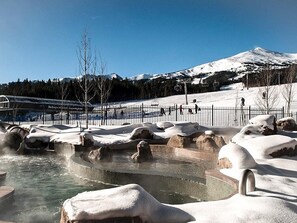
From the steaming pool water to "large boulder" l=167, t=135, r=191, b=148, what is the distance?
13.8ft

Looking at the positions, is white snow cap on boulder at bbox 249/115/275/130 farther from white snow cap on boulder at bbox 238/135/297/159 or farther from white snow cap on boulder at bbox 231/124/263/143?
white snow cap on boulder at bbox 238/135/297/159

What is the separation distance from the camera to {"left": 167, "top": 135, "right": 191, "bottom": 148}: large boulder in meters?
12.2

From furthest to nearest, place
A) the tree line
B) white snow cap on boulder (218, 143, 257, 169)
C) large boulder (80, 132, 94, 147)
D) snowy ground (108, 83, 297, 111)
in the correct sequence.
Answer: the tree line
snowy ground (108, 83, 297, 111)
large boulder (80, 132, 94, 147)
white snow cap on boulder (218, 143, 257, 169)

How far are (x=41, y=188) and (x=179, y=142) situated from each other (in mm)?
6007

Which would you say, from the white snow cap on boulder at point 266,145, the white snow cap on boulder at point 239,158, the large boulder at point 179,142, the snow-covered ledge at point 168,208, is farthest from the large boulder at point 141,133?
the snow-covered ledge at point 168,208

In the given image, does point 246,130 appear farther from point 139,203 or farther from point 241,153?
point 139,203

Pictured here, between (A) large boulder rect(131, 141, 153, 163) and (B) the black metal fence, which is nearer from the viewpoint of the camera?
(A) large boulder rect(131, 141, 153, 163)

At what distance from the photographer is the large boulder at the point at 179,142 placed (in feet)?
40.1

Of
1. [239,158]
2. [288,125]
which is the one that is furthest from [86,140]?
[288,125]

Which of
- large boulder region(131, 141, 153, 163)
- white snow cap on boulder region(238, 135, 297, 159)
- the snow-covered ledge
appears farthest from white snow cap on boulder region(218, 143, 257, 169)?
large boulder region(131, 141, 153, 163)

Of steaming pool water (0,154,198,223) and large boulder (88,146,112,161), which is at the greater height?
large boulder (88,146,112,161)

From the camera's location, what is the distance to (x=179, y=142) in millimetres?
12422

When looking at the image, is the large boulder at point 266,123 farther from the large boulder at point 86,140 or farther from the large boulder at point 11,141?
the large boulder at point 11,141

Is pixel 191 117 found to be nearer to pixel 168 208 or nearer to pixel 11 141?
pixel 11 141
